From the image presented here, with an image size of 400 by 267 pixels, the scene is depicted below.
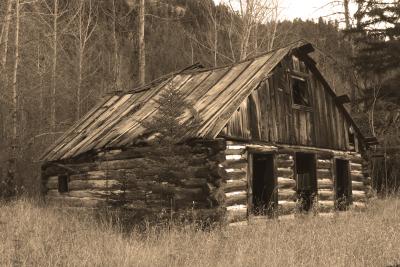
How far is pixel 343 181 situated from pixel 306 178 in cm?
188

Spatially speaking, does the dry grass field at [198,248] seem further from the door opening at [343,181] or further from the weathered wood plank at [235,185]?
the door opening at [343,181]

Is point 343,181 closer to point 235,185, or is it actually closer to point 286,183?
point 286,183

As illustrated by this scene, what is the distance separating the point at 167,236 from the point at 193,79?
24.9 feet

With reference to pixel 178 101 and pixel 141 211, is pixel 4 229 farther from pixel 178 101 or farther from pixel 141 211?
pixel 178 101

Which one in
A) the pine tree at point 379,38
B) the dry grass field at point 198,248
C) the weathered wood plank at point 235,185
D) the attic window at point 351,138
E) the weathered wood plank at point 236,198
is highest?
the pine tree at point 379,38

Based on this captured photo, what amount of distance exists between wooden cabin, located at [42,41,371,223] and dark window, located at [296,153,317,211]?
5 cm

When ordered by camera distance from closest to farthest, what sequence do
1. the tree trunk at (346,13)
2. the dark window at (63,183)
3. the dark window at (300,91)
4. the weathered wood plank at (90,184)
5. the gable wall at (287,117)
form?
1. the gable wall at (287,117)
2. the weathered wood plank at (90,184)
3. the dark window at (300,91)
4. the dark window at (63,183)
5. the tree trunk at (346,13)

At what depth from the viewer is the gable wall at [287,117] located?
1273 centimetres

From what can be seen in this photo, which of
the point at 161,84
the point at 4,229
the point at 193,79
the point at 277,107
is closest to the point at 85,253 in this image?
the point at 4,229

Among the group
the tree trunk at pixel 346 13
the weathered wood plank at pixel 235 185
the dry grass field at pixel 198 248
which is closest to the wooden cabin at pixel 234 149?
the weathered wood plank at pixel 235 185

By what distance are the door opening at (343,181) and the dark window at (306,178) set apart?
122 centimetres

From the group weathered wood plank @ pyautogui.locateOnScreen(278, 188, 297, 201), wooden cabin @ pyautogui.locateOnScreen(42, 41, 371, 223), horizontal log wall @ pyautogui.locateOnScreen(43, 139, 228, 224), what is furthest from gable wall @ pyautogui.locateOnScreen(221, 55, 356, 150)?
weathered wood plank @ pyautogui.locateOnScreen(278, 188, 297, 201)

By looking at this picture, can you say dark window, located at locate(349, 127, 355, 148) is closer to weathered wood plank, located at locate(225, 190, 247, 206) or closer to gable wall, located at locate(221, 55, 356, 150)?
Answer: gable wall, located at locate(221, 55, 356, 150)

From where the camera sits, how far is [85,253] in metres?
7.40
